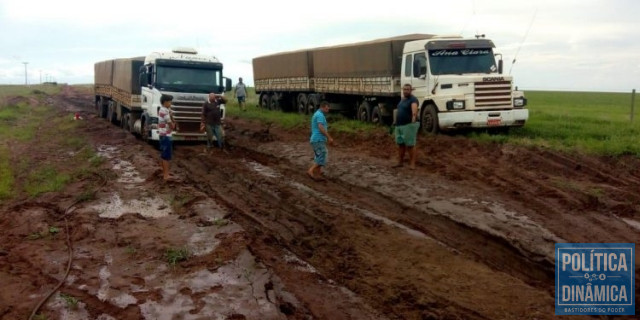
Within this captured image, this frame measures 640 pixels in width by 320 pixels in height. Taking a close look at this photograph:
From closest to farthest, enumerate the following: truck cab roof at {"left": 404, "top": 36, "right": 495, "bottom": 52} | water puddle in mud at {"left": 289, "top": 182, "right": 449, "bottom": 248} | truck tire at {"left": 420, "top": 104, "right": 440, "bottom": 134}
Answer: water puddle in mud at {"left": 289, "top": 182, "right": 449, "bottom": 248}, truck tire at {"left": 420, "top": 104, "right": 440, "bottom": 134}, truck cab roof at {"left": 404, "top": 36, "right": 495, "bottom": 52}

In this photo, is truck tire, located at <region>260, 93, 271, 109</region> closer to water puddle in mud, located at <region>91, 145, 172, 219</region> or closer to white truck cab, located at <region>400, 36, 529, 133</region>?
white truck cab, located at <region>400, 36, 529, 133</region>

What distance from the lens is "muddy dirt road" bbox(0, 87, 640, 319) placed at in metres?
5.90

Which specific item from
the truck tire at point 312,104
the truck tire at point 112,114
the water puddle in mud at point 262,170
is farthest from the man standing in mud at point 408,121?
the truck tire at point 112,114

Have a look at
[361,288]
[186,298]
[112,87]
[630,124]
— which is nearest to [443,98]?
[630,124]

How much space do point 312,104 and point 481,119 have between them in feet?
37.0

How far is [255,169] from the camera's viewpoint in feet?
44.6

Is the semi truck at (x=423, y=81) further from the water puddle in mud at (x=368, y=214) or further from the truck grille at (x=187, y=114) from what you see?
the truck grille at (x=187, y=114)

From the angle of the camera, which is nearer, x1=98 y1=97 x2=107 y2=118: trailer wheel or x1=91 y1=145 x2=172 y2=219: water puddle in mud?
x1=91 y1=145 x2=172 y2=219: water puddle in mud

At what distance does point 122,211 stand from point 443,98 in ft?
29.8

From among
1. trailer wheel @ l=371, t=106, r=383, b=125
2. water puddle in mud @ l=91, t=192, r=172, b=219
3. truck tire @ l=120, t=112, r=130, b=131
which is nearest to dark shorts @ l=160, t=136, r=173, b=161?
water puddle in mud @ l=91, t=192, r=172, b=219

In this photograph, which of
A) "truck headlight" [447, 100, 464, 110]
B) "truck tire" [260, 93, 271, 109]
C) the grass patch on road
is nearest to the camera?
the grass patch on road

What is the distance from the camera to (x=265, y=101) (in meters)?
32.5

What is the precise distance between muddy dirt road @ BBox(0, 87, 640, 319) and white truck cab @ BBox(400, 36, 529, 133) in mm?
1825

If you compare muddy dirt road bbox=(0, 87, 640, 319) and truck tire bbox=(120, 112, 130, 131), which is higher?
truck tire bbox=(120, 112, 130, 131)
